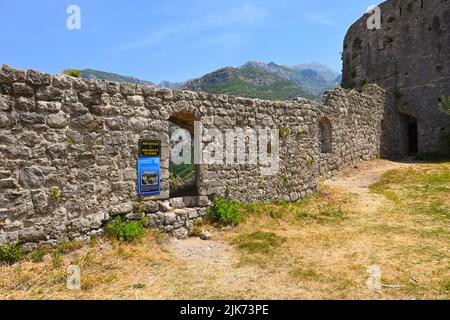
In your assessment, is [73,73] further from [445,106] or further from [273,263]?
[445,106]

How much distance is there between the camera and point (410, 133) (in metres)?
23.2

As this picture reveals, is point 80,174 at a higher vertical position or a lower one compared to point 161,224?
higher

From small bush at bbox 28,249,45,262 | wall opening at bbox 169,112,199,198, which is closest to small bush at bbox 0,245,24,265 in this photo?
small bush at bbox 28,249,45,262

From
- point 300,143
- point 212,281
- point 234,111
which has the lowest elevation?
point 212,281

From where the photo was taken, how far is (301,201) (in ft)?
36.7

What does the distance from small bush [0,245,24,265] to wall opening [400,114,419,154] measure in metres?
22.3

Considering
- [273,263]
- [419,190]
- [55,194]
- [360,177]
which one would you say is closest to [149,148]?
[55,194]

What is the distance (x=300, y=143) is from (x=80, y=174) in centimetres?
705

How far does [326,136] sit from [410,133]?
35.4 ft

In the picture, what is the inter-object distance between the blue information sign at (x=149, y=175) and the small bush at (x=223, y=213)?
5.11ft

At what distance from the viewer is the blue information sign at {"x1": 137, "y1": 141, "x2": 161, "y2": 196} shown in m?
7.71

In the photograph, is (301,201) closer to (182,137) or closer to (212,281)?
(182,137)

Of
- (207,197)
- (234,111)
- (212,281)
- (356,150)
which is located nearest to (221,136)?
(234,111)

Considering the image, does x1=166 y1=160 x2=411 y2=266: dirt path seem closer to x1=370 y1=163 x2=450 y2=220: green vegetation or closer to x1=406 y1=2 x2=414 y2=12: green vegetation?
x1=370 y1=163 x2=450 y2=220: green vegetation
